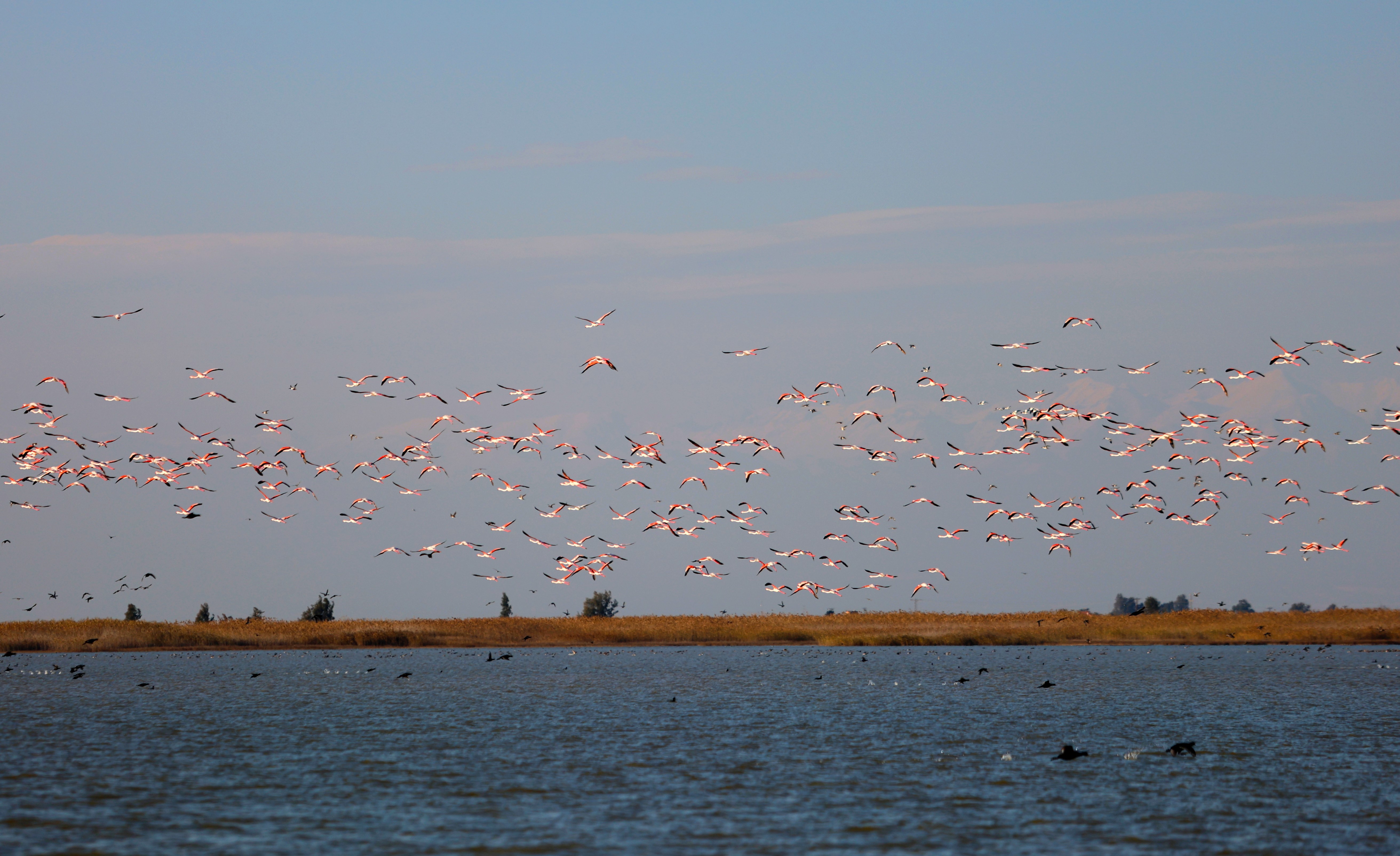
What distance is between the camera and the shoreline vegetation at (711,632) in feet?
297

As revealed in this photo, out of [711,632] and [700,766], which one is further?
[711,632]

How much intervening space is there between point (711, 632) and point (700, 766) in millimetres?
67197

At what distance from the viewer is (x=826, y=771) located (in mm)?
32562

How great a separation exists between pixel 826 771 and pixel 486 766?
8845mm

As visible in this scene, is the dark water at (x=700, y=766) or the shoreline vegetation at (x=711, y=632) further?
the shoreline vegetation at (x=711, y=632)

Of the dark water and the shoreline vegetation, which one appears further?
the shoreline vegetation

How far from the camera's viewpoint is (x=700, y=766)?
110 feet

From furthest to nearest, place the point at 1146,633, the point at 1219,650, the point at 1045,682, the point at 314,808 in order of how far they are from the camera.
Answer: the point at 1146,633 → the point at 1219,650 → the point at 1045,682 → the point at 314,808

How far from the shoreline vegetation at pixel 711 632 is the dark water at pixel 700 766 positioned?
2697 cm

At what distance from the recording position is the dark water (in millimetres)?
24328

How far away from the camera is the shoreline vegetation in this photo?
90375 mm

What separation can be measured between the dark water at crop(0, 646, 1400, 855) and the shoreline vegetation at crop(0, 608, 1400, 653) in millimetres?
26966

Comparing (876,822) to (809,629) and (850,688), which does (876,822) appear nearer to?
(850,688)

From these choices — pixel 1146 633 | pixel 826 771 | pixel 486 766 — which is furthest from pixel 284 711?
pixel 1146 633
